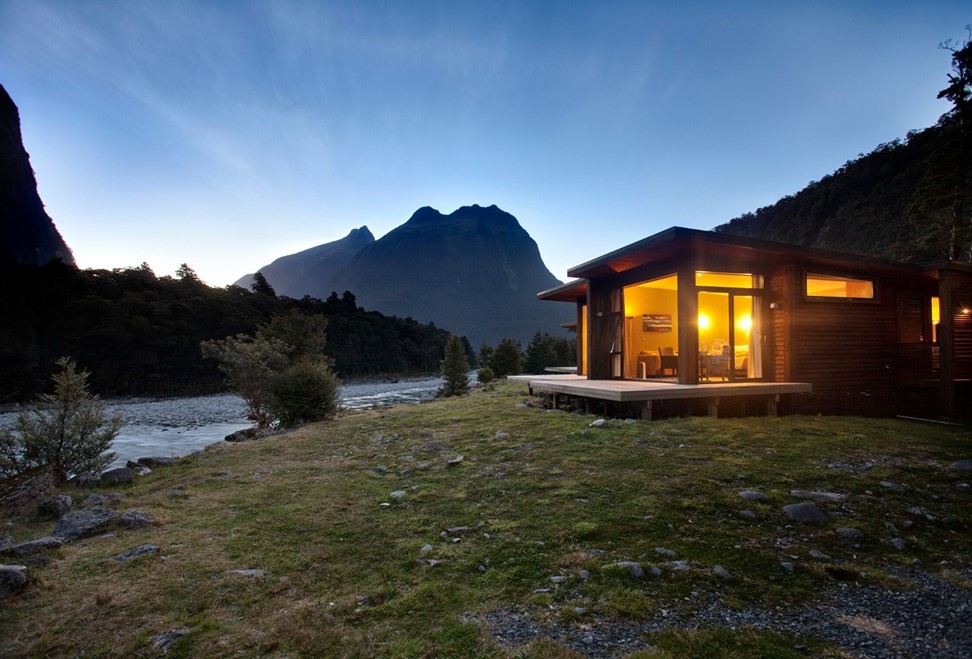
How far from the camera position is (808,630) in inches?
85.9

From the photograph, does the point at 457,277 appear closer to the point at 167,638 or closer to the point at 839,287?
the point at 839,287

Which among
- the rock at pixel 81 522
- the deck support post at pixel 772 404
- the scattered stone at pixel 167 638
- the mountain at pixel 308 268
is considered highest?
the mountain at pixel 308 268

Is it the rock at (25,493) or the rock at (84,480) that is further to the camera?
the rock at (84,480)

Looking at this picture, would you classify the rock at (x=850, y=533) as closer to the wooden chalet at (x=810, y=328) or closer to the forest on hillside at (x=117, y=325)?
the wooden chalet at (x=810, y=328)

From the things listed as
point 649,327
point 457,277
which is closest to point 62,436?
point 649,327

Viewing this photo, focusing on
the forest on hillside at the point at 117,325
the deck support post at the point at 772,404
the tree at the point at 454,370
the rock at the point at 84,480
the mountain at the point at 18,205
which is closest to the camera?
the rock at the point at 84,480

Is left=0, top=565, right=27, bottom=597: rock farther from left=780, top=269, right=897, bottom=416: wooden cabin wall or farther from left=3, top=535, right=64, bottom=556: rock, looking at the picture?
left=780, top=269, right=897, bottom=416: wooden cabin wall

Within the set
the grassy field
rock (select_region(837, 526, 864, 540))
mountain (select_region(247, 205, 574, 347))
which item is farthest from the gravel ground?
mountain (select_region(247, 205, 574, 347))

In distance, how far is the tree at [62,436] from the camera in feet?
20.4

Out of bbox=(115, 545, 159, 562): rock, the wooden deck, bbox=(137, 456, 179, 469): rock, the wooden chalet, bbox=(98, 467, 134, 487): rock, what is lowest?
bbox=(137, 456, 179, 469): rock

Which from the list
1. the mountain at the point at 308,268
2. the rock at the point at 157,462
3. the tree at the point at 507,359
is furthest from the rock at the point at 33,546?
the mountain at the point at 308,268

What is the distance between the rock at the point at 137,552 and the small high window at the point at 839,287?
38.6 feet

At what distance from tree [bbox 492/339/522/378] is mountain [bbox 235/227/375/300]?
105 meters

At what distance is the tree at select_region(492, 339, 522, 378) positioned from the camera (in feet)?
93.4
